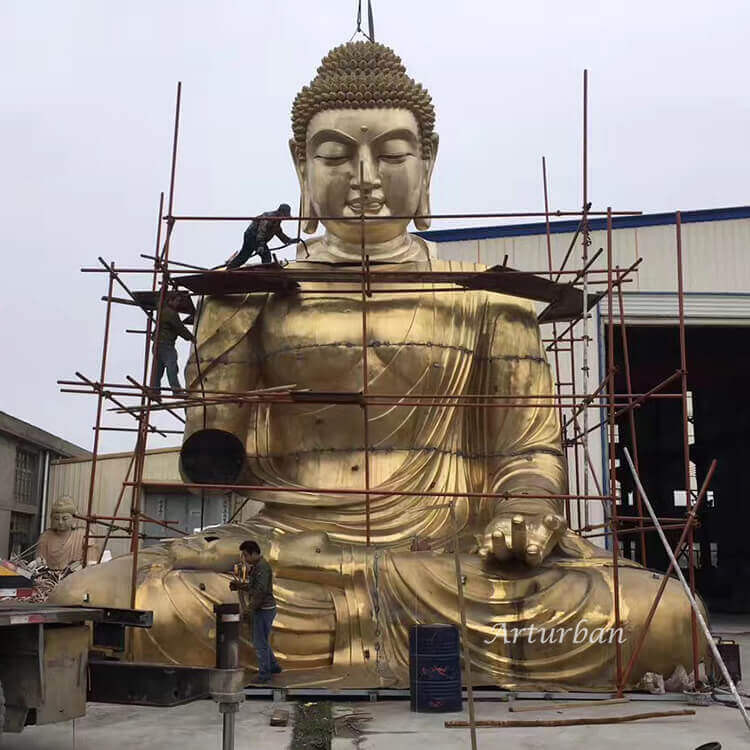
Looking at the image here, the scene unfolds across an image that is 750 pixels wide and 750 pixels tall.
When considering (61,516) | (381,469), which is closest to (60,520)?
(61,516)

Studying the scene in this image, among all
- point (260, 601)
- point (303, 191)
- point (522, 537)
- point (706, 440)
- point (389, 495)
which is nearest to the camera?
point (260, 601)

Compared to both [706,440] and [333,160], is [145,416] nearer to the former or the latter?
[333,160]

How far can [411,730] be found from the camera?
14.5 ft

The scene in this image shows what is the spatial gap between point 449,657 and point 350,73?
13.3 ft

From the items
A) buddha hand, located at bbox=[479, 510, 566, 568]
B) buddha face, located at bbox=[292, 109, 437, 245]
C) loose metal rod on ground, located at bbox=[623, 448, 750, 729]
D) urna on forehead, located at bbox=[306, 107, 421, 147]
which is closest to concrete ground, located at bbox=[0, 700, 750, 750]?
loose metal rod on ground, located at bbox=[623, 448, 750, 729]

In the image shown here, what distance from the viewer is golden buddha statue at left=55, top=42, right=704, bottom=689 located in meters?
5.55

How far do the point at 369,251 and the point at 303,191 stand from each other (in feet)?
2.47

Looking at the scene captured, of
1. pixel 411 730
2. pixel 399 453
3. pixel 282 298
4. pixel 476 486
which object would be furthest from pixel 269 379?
pixel 411 730

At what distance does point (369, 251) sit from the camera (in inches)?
281

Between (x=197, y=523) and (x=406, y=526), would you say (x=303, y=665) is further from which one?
(x=197, y=523)

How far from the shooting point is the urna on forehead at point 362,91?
7.03m

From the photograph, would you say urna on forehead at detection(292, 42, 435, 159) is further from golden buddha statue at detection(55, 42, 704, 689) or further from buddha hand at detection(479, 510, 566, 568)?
buddha hand at detection(479, 510, 566, 568)

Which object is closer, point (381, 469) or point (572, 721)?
point (572, 721)

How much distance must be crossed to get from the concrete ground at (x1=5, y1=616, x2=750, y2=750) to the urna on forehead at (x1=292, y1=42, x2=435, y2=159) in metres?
3.79
